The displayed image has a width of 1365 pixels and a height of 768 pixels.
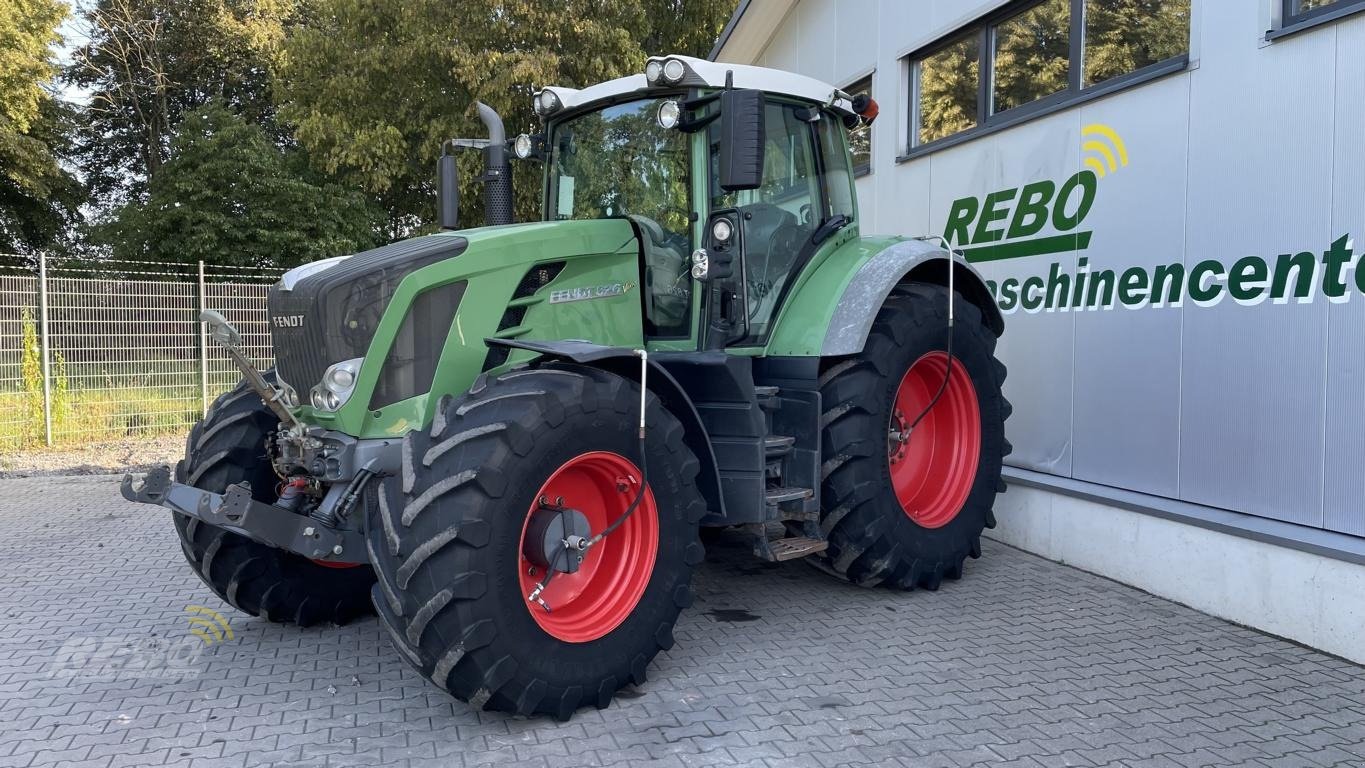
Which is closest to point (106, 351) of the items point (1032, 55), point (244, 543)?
point (244, 543)

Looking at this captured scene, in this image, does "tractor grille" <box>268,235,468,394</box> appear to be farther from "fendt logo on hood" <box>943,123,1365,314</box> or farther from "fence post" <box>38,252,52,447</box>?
"fence post" <box>38,252,52,447</box>

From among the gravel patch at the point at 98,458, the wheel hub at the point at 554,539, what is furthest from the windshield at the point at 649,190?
the gravel patch at the point at 98,458

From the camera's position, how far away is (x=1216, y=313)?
15.7 ft

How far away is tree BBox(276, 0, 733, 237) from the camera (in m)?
14.8

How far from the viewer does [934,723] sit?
11.5ft

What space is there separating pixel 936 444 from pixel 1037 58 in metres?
2.71

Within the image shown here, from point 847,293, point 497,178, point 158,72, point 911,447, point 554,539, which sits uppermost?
point 158,72

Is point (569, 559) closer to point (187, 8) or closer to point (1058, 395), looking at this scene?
point (1058, 395)

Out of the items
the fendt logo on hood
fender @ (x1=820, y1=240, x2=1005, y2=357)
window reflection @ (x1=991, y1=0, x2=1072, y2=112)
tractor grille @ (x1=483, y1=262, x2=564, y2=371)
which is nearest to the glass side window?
fender @ (x1=820, y1=240, x2=1005, y2=357)

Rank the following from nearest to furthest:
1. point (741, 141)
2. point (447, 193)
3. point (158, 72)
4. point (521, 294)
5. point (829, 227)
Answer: point (741, 141) < point (521, 294) < point (447, 193) < point (829, 227) < point (158, 72)

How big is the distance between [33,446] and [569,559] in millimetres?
8509

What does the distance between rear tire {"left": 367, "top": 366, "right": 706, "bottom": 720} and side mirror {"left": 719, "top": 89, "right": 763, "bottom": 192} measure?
38.5 inches

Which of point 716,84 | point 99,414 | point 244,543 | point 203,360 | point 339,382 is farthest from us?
point 203,360

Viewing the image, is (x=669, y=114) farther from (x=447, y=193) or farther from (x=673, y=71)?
(x=447, y=193)
